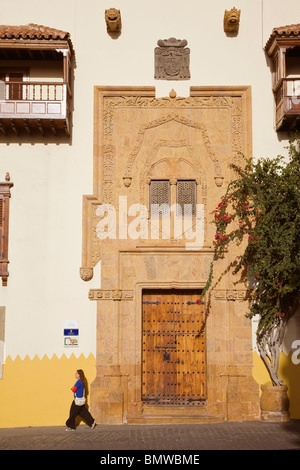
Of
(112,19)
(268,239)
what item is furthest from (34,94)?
(268,239)

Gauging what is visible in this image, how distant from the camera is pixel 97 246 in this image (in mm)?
12703

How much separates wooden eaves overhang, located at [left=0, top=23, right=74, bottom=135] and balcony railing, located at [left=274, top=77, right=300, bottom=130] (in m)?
5.04

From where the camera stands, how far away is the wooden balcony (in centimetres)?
1234

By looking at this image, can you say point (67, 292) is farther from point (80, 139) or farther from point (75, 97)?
point (75, 97)

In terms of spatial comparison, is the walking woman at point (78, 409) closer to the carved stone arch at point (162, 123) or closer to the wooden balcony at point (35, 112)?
the carved stone arch at point (162, 123)

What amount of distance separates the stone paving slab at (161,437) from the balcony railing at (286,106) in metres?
6.86

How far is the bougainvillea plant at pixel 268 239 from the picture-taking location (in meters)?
11.6

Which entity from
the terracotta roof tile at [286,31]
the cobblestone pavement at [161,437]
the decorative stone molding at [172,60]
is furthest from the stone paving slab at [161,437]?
the terracotta roof tile at [286,31]

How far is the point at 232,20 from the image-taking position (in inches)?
516

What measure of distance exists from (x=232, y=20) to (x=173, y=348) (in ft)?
26.6

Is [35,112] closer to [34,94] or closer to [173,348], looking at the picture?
[34,94]

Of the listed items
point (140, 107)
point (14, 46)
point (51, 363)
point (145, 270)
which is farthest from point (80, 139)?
point (51, 363)

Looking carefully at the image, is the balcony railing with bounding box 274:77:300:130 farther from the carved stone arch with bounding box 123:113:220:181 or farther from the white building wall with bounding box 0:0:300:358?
the carved stone arch with bounding box 123:113:220:181
